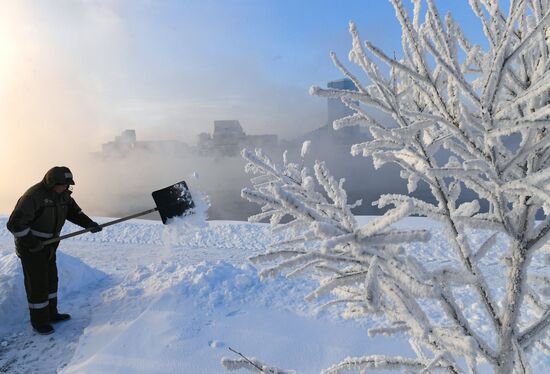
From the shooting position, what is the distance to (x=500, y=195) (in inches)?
66.7

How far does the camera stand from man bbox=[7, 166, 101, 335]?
507cm

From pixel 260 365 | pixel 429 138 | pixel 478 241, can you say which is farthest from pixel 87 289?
pixel 478 241

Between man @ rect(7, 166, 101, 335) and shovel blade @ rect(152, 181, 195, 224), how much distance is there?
4.55 feet

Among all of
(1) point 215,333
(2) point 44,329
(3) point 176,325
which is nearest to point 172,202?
(3) point 176,325

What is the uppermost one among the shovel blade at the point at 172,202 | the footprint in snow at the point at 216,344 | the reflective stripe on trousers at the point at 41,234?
the shovel blade at the point at 172,202

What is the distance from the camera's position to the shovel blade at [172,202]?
6164 millimetres

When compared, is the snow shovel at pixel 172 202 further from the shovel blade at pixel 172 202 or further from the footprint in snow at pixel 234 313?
the footprint in snow at pixel 234 313

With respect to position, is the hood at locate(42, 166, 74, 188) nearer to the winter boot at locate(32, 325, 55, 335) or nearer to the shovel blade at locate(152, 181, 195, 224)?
the shovel blade at locate(152, 181, 195, 224)

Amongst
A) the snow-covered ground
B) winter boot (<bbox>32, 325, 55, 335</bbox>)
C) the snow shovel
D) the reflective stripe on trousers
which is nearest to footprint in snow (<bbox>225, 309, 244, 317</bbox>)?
the snow-covered ground

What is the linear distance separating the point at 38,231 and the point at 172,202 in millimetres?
1965

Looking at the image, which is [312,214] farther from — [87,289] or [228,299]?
[87,289]

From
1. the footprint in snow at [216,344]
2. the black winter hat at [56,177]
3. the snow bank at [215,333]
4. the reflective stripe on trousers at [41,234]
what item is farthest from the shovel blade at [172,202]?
the footprint in snow at [216,344]

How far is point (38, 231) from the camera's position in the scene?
5.31 m

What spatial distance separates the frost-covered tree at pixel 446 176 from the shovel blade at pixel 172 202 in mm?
4290
